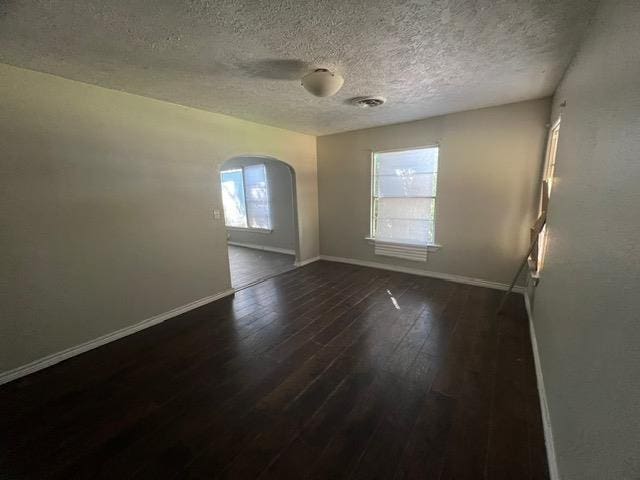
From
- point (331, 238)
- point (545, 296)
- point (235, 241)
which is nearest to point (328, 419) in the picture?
point (545, 296)

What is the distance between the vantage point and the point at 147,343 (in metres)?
2.41

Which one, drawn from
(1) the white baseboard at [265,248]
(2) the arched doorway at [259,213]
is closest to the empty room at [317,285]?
(2) the arched doorway at [259,213]

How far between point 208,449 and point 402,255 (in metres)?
3.57

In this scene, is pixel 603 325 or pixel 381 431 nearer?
pixel 603 325

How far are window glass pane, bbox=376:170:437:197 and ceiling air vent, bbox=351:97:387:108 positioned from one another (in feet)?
4.66

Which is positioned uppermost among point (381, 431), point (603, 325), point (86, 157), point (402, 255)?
point (86, 157)

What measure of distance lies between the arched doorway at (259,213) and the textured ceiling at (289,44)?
3005mm

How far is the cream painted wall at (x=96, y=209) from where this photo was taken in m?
1.93

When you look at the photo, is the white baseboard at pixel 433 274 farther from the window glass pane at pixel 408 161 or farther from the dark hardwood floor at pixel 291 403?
the window glass pane at pixel 408 161

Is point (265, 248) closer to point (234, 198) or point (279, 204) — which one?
point (279, 204)

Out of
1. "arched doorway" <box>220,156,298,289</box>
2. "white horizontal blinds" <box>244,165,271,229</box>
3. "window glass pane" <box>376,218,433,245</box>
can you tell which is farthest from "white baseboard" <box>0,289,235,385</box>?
"white horizontal blinds" <box>244,165,271,229</box>

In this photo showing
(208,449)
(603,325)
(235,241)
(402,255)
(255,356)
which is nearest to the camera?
(603,325)

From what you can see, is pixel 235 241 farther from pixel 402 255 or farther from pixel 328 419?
pixel 328 419

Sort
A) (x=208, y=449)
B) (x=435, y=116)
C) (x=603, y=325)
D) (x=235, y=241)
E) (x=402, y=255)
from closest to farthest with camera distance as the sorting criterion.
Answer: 1. (x=603, y=325)
2. (x=208, y=449)
3. (x=435, y=116)
4. (x=402, y=255)
5. (x=235, y=241)
